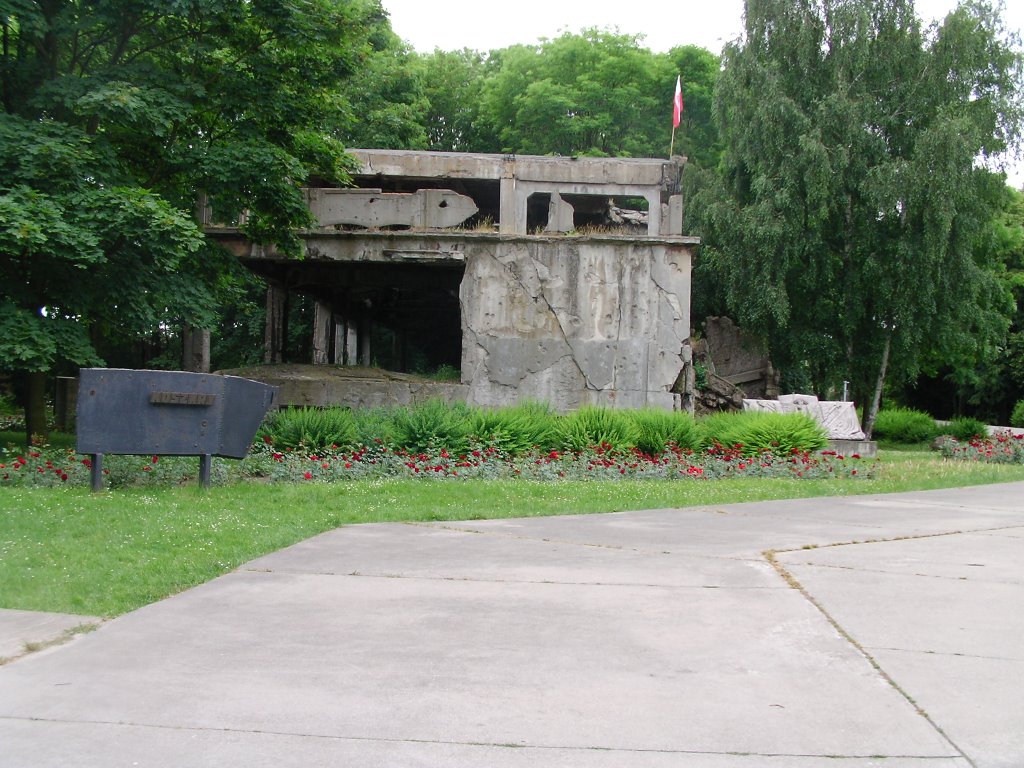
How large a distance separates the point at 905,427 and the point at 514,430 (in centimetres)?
2315

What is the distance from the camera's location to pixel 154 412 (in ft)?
35.5

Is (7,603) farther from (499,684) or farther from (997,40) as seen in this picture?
(997,40)

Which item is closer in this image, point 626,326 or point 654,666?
point 654,666

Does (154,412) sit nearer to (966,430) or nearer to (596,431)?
(596,431)

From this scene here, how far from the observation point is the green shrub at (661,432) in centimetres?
1739

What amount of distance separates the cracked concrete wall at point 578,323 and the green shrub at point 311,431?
21.8 feet

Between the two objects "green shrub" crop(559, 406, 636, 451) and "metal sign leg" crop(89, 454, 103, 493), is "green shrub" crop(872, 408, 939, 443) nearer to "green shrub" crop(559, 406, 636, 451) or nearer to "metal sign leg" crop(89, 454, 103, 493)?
"green shrub" crop(559, 406, 636, 451)

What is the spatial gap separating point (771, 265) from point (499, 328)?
1077 cm

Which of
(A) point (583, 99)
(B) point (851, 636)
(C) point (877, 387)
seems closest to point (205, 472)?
(B) point (851, 636)

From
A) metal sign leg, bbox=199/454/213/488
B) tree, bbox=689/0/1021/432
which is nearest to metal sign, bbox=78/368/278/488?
metal sign leg, bbox=199/454/213/488

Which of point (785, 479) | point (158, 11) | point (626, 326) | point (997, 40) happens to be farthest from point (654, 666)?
point (997, 40)

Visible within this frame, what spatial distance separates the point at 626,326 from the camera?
75.9 ft

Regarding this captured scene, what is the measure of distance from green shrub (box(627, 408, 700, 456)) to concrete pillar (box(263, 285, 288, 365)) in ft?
44.0

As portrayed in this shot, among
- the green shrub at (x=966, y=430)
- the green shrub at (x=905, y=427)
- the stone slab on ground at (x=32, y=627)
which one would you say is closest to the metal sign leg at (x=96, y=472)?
the stone slab on ground at (x=32, y=627)
